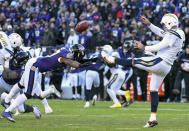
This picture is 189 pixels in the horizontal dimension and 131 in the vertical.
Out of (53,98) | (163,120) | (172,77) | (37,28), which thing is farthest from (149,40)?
(163,120)

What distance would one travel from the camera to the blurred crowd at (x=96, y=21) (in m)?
16.9

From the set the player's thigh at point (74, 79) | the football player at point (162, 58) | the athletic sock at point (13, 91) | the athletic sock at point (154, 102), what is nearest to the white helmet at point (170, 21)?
the football player at point (162, 58)

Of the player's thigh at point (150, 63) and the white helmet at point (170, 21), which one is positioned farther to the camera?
the white helmet at point (170, 21)

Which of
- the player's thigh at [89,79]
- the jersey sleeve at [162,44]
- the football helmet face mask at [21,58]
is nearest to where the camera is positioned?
the jersey sleeve at [162,44]

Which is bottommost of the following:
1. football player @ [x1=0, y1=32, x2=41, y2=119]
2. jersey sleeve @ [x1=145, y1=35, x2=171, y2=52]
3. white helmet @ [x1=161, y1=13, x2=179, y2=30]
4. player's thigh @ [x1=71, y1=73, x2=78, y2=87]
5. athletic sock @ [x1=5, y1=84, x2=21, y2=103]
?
player's thigh @ [x1=71, y1=73, x2=78, y2=87]

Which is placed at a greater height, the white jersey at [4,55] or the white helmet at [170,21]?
the white helmet at [170,21]

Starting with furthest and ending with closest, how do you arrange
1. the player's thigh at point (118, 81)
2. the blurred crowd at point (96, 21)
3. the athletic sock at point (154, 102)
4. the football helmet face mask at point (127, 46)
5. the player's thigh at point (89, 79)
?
the blurred crowd at point (96, 21) < the player's thigh at point (89, 79) < the football helmet face mask at point (127, 46) < the player's thigh at point (118, 81) < the athletic sock at point (154, 102)

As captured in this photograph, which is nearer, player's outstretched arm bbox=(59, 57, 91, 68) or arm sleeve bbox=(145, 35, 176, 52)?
Answer: arm sleeve bbox=(145, 35, 176, 52)

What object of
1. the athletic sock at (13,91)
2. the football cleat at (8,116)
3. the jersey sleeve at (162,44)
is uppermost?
the jersey sleeve at (162,44)

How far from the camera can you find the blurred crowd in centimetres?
1691

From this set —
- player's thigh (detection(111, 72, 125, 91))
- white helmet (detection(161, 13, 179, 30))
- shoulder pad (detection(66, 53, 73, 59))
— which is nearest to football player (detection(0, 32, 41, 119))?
shoulder pad (detection(66, 53, 73, 59))

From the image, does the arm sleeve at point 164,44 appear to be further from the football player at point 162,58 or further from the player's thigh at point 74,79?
the player's thigh at point 74,79

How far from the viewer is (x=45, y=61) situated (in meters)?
8.98

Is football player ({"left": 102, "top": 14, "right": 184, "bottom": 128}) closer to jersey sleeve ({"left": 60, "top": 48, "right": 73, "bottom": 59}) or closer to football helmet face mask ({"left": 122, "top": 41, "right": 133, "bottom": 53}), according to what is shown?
jersey sleeve ({"left": 60, "top": 48, "right": 73, "bottom": 59})
